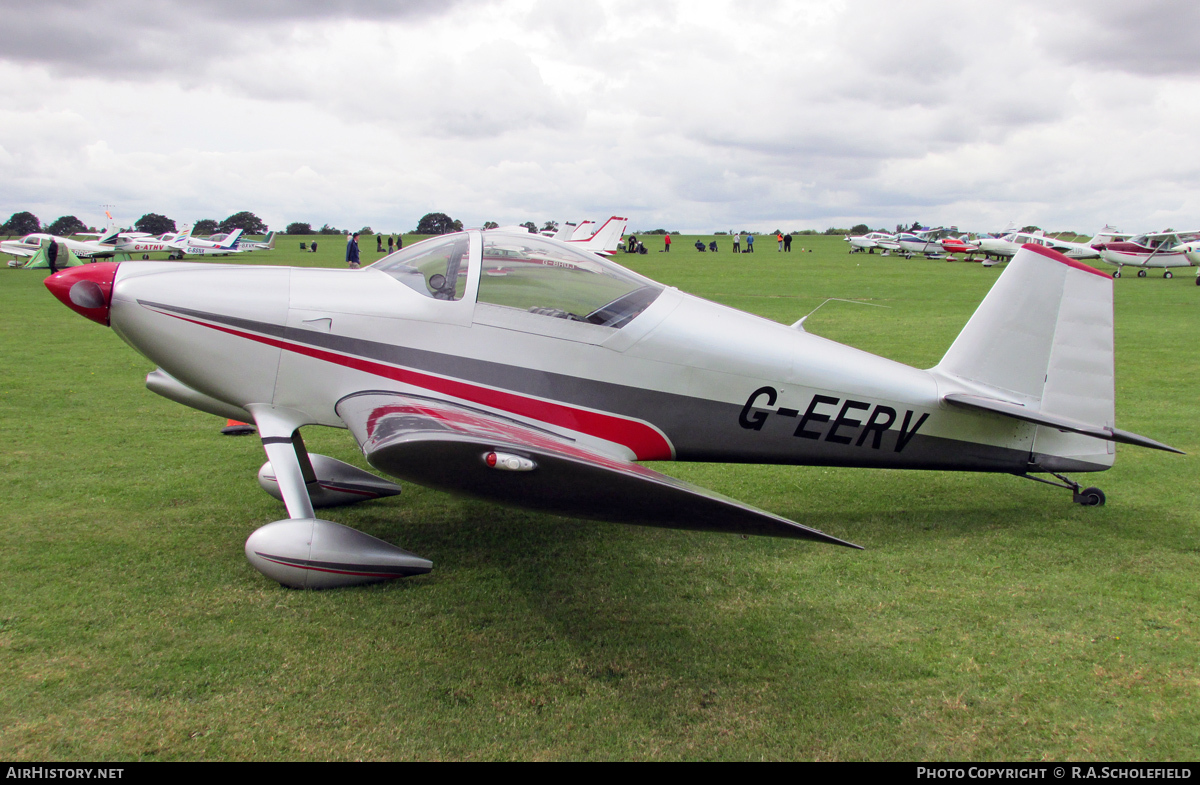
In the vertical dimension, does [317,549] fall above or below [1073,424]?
below

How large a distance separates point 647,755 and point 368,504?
3395 millimetres

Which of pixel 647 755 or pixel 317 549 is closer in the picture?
pixel 647 755

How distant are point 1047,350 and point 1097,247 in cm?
3740

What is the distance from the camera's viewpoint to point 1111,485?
19.0ft

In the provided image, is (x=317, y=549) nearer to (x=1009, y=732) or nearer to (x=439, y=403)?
(x=439, y=403)

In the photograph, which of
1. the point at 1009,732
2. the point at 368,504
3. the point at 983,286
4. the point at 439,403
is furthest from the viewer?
the point at 983,286

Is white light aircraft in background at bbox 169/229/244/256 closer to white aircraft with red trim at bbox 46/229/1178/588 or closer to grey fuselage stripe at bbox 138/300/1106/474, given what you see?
white aircraft with red trim at bbox 46/229/1178/588

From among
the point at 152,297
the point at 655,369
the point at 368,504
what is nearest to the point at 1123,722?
the point at 655,369

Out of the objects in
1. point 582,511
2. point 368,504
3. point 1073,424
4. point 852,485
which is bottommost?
point 368,504

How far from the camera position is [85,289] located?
4.20 metres

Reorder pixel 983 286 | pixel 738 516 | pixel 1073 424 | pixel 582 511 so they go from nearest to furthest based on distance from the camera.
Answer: pixel 738 516 < pixel 582 511 < pixel 1073 424 < pixel 983 286

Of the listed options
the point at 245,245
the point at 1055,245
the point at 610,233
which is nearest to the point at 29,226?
the point at 245,245

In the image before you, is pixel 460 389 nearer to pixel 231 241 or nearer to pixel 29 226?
pixel 231 241

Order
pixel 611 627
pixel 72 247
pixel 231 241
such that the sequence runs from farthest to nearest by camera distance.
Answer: pixel 231 241
pixel 72 247
pixel 611 627
